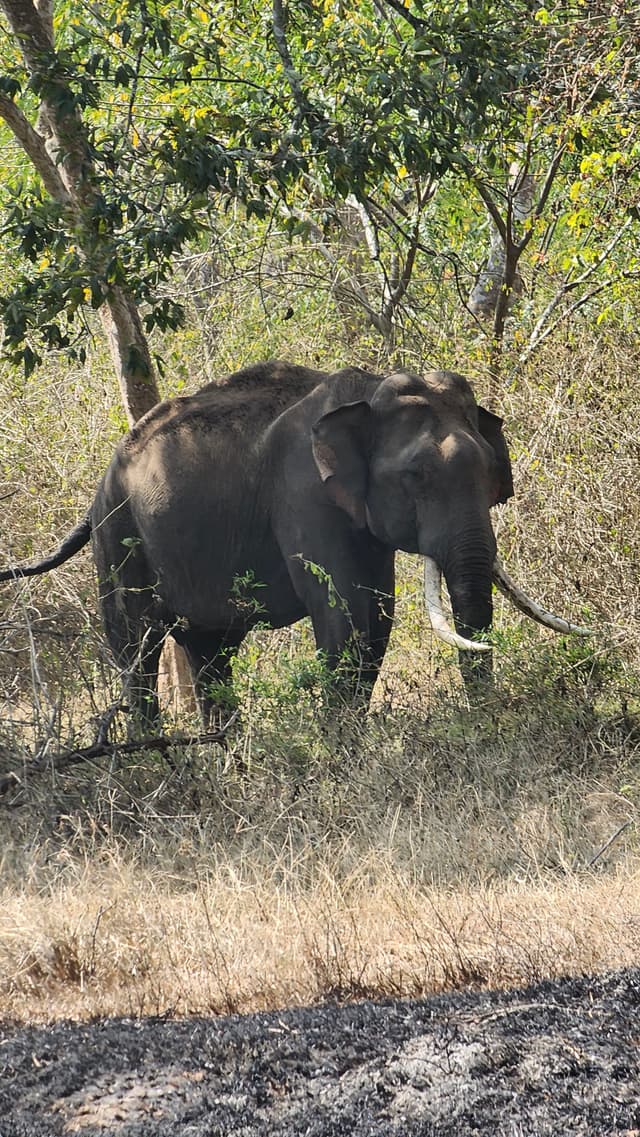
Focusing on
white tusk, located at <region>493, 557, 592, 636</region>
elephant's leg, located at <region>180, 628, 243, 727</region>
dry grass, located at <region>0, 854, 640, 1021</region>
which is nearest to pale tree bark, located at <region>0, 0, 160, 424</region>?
elephant's leg, located at <region>180, 628, 243, 727</region>

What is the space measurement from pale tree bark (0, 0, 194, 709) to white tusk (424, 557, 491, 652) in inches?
66.0

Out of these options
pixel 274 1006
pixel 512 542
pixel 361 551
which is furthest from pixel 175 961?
pixel 512 542

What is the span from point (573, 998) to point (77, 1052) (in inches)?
58.8

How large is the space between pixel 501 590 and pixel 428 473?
3.35 feet

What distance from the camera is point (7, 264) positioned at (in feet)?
42.7

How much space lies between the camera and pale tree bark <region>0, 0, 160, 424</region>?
8.85 metres

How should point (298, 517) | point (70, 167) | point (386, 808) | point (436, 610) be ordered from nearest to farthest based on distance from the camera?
1. point (386, 808)
2. point (436, 610)
3. point (298, 517)
4. point (70, 167)

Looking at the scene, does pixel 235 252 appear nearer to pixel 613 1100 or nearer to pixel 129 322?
pixel 129 322

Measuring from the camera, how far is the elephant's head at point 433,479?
8.32m

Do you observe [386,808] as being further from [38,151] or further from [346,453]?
[38,151]

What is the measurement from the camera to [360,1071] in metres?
4.16

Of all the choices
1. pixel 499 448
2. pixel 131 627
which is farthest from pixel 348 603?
pixel 131 627

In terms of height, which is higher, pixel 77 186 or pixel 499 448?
pixel 77 186

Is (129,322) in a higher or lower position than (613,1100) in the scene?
higher
